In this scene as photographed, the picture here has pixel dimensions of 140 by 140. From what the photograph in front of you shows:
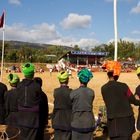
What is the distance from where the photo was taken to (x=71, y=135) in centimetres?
766

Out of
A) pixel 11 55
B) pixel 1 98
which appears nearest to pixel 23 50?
pixel 11 55

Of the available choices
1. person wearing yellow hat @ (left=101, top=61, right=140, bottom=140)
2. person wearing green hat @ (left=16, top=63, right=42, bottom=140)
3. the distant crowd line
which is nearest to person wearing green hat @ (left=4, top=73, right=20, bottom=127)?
the distant crowd line

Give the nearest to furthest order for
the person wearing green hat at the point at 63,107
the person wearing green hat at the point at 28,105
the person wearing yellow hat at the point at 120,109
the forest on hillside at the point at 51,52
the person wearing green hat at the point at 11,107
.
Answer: the person wearing green hat at the point at 28,105
the person wearing yellow hat at the point at 120,109
the person wearing green hat at the point at 63,107
the person wearing green hat at the point at 11,107
the forest on hillside at the point at 51,52

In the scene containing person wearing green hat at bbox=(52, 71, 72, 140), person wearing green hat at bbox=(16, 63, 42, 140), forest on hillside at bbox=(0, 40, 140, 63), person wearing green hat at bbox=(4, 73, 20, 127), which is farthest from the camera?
forest on hillside at bbox=(0, 40, 140, 63)

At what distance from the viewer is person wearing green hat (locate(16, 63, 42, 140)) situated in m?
6.98

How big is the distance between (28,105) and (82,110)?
3.19ft

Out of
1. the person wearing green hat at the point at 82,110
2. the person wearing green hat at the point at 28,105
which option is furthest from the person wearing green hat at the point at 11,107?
the person wearing green hat at the point at 82,110

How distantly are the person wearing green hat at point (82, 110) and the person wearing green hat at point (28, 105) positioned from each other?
0.68 m

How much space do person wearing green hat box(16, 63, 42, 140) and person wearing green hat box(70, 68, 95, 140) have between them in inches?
26.7

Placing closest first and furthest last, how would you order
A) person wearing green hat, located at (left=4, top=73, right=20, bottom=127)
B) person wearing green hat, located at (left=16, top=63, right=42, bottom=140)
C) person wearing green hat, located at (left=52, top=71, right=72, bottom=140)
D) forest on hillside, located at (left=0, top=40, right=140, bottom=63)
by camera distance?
person wearing green hat, located at (left=16, top=63, right=42, bottom=140)
person wearing green hat, located at (left=52, top=71, right=72, bottom=140)
person wearing green hat, located at (left=4, top=73, right=20, bottom=127)
forest on hillside, located at (left=0, top=40, right=140, bottom=63)

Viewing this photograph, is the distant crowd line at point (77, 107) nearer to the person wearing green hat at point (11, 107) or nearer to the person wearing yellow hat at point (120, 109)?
the person wearing yellow hat at point (120, 109)

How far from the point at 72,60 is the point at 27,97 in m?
86.8

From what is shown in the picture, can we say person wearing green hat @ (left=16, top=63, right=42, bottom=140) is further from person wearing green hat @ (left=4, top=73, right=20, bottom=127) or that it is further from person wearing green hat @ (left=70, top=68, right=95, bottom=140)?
person wearing green hat @ (left=4, top=73, right=20, bottom=127)

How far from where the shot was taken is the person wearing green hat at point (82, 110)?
23.6 feet
